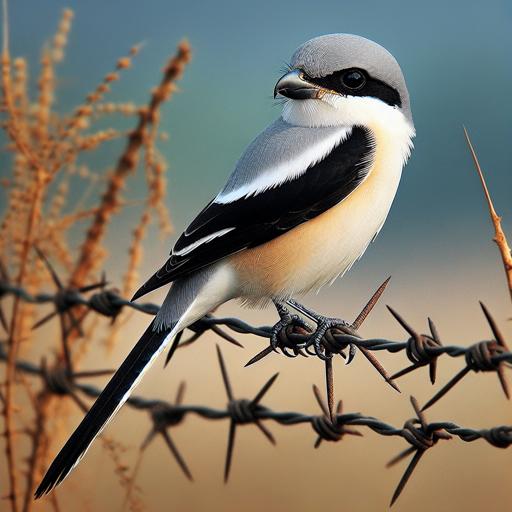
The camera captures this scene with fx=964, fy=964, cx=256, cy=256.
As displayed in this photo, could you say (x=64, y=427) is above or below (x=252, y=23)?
below

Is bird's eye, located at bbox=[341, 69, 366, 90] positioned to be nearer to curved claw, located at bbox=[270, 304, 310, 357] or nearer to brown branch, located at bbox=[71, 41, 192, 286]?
brown branch, located at bbox=[71, 41, 192, 286]

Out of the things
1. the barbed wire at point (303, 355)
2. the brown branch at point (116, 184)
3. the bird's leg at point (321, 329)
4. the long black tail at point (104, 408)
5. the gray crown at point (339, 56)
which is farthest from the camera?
the brown branch at point (116, 184)

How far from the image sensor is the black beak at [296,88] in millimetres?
3137

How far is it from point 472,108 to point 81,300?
894 cm

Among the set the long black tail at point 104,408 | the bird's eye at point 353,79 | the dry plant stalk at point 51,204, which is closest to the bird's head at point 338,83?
the bird's eye at point 353,79

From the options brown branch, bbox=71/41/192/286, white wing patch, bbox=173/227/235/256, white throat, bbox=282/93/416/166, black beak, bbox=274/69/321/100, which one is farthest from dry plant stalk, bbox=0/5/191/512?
white throat, bbox=282/93/416/166

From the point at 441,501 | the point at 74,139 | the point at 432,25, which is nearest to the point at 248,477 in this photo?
the point at 441,501

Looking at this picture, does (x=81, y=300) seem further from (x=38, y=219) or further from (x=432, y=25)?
(x=432, y=25)

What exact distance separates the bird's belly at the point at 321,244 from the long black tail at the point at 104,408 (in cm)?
35

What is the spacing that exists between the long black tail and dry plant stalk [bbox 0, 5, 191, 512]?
33 centimetres

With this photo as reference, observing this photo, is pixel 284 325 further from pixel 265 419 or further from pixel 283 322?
pixel 265 419

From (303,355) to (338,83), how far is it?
91cm

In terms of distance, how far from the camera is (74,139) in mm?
3215

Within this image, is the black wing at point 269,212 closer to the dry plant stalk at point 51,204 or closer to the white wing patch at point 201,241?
the white wing patch at point 201,241
